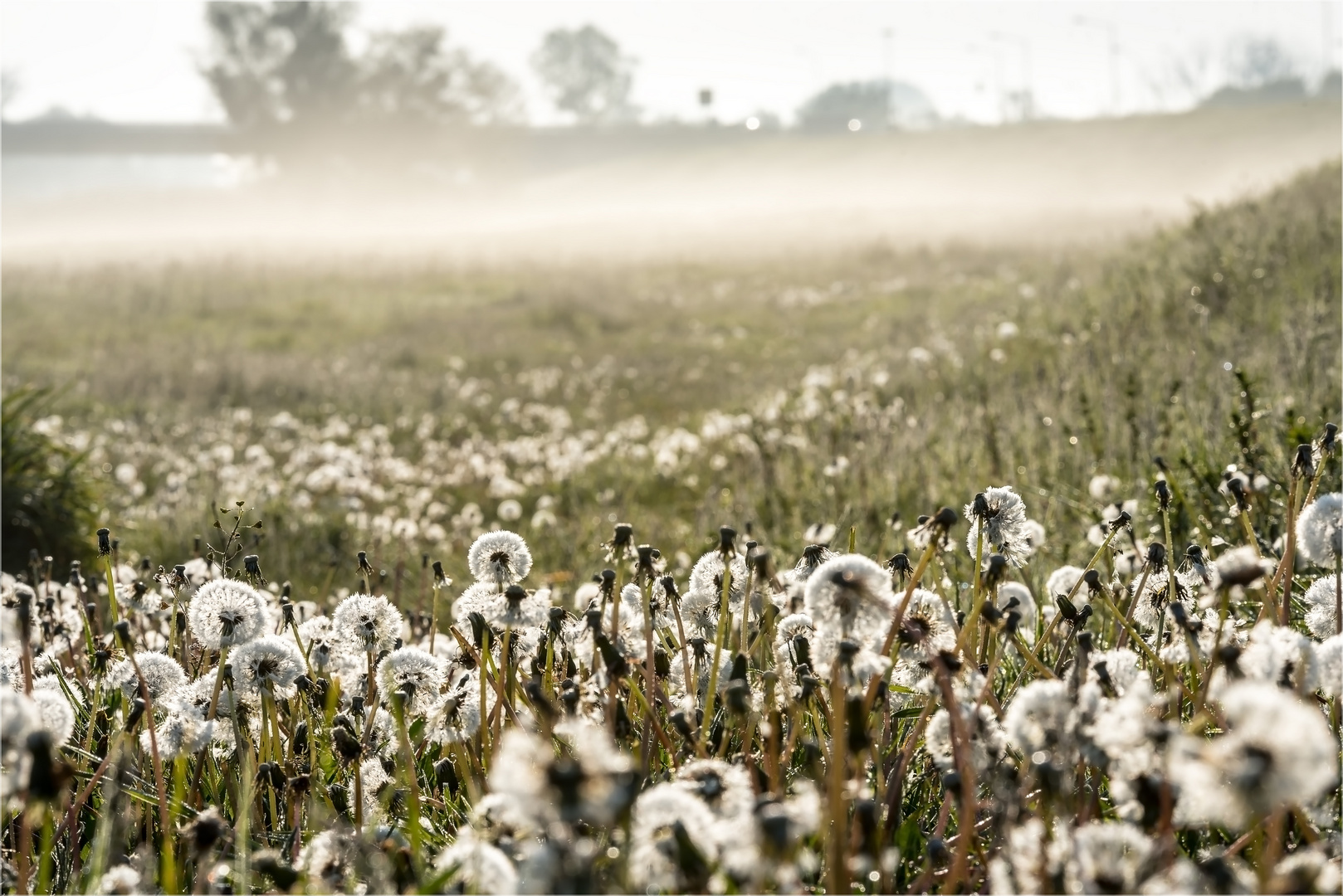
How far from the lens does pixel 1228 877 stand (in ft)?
4.53

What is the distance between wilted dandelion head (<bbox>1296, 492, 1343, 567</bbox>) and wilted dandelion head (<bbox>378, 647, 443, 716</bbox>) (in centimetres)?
171

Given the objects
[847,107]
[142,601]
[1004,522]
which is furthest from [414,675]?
[847,107]

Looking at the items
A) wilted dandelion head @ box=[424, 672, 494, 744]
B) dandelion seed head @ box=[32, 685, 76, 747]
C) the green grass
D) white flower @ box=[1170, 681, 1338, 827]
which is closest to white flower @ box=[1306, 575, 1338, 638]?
white flower @ box=[1170, 681, 1338, 827]

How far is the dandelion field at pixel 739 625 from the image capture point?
5.21ft

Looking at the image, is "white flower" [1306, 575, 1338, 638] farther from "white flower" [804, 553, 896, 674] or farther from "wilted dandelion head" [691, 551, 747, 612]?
"wilted dandelion head" [691, 551, 747, 612]

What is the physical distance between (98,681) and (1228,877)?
2.46m

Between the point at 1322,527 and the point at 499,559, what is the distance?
1589 mm

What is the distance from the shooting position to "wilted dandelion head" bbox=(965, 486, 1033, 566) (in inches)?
94.4

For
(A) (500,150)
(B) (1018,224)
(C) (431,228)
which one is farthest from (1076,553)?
(A) (500,150)

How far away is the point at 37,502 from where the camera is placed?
7.11 metres

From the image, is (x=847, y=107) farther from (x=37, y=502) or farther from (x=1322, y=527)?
(x=1322, y=527)

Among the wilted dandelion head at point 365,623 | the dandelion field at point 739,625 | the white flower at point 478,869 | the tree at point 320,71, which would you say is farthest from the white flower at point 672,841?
the tree at point 320,71

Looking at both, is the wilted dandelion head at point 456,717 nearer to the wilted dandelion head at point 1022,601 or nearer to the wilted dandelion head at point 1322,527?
the wilted dandelion head at point 1022,601

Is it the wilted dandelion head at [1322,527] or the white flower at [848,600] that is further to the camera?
the wilted dandelion head at [1322,527]
